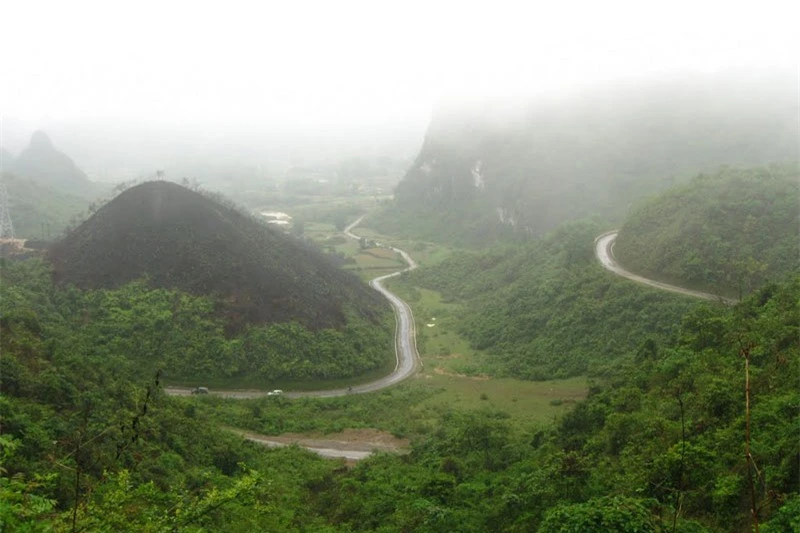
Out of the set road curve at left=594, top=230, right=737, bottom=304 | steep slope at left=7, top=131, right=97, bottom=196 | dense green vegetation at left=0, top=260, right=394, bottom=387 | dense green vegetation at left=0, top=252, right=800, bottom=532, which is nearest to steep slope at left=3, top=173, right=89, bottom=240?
steep slope at left=7, top=131, right=97, bottom=196

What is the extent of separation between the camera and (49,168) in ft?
556

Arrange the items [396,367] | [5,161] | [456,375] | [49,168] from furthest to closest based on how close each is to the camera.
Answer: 1. [5,161]
2. [49,168]
3. [396,367]
4. [456,375]

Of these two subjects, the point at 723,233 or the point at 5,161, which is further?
the point at 5,161

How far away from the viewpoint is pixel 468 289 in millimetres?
82375

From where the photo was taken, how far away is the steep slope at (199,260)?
2062 inches

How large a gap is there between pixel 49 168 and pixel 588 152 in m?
157

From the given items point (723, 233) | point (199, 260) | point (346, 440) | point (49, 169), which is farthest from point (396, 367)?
point (49, 169)

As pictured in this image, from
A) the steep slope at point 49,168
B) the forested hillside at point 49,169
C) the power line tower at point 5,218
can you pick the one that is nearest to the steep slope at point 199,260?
the power line tower at point 5,218

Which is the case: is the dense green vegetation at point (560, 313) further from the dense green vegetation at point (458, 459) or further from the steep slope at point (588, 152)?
the steep slope at point (588, 152)

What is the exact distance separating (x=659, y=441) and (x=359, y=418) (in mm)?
25692

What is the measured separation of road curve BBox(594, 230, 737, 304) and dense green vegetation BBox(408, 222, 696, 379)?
1200 mm

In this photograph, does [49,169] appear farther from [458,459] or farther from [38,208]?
[458,459]

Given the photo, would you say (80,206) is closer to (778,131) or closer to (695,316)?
(695,316)

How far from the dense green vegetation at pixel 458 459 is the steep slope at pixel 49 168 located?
146m
